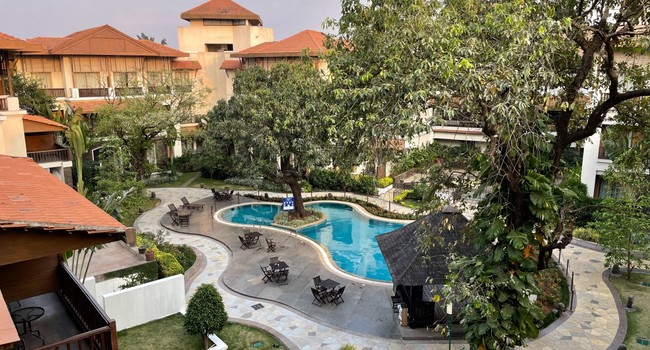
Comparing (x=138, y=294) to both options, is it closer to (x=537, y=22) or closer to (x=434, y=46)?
(x=434, y=46)

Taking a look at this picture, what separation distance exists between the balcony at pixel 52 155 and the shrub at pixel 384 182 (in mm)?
19556

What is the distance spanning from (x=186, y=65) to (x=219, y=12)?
803cm

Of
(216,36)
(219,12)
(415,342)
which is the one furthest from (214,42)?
(415,342)

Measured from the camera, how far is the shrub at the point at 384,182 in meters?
32.7

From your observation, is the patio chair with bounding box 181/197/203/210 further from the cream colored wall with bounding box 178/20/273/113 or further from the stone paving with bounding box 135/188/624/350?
the cream colored wall with bounding box 178/20/273/113

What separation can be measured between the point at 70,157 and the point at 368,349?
22.3 m

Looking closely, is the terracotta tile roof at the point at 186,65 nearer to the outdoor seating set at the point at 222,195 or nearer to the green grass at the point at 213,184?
the green grass at the point at 213,184

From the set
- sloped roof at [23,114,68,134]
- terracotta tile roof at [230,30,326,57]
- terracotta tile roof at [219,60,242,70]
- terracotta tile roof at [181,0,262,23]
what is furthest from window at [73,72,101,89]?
terracotta tile roof at [181,0,262,23]

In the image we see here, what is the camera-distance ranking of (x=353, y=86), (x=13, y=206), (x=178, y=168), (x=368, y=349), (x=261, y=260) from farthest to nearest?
(x=178, y=168), (x=261, y=260), (x=368, y=349), (x=353, y=86), (x=13, y=206)

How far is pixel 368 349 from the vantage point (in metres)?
13.4

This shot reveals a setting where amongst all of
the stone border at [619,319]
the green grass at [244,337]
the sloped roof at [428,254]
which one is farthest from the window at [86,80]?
the stone border at [619,319]

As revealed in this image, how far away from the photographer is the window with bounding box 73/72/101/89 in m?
37.4

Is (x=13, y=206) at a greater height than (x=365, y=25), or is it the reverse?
(x=365, y=25)

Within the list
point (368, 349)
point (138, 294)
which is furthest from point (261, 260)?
point (368, 349)
